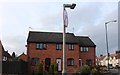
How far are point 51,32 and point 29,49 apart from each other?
680cm

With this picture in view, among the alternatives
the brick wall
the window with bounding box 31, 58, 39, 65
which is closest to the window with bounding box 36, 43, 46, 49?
the brick wall

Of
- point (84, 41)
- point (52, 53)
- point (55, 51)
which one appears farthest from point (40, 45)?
point (84, 41)

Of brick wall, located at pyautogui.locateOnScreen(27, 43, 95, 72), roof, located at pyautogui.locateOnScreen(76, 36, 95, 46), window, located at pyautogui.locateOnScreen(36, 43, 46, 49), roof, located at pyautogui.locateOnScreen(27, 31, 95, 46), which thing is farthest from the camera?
roof, located at pyautogui.locateOnScreen(76, 36, 95, 46)

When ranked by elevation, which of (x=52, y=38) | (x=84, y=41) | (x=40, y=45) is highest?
(x=52, y=38)

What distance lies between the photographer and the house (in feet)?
165

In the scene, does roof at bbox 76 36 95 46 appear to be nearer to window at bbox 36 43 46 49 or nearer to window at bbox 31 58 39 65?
window at bbox 36 43 46 49

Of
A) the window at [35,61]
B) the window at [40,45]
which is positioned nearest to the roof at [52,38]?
the window at [40,45]

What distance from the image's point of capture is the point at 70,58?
171ft

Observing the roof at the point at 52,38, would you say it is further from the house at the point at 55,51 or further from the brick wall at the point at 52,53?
the brick wall at the point at 52,53

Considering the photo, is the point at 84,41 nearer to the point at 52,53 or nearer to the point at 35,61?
the point at 52,53

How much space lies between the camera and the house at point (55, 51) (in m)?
50.2

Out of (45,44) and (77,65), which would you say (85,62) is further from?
(45,44)

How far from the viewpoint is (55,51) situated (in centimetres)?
5119

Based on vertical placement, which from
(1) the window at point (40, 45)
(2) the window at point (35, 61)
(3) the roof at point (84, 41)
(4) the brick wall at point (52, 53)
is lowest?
(2) the window at point (35, 61)
